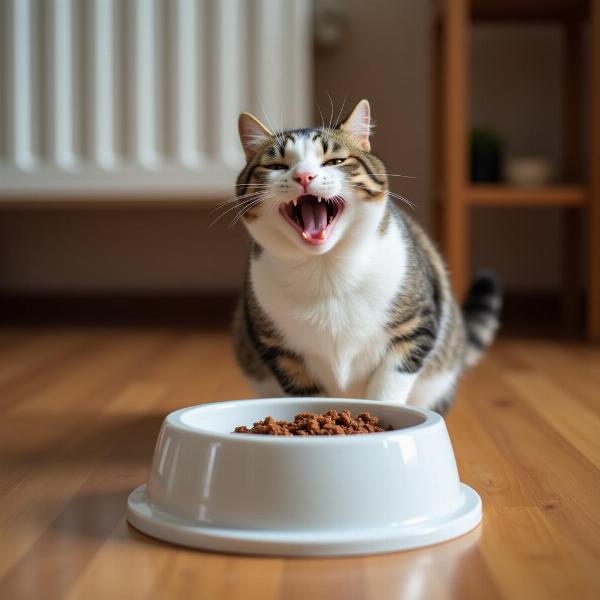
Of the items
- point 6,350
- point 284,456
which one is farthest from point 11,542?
point 6,350

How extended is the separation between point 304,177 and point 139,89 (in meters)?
1.36

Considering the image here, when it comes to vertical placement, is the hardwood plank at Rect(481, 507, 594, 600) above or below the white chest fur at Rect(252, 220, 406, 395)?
below

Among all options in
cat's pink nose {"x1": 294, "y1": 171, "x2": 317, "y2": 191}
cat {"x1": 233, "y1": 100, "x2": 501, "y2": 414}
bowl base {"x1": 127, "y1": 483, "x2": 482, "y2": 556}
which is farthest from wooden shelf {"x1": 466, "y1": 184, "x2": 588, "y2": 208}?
bowl base {"x1": 127, "y1": 483, "x2": 482, "y2": 556}

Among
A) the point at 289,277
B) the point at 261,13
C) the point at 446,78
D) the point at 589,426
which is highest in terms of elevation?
the point at 261,13

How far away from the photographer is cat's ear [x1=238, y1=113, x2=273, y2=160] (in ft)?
4.02

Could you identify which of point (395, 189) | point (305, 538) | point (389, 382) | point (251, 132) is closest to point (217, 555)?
point (305, 538)

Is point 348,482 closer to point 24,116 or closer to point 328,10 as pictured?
point 24,116

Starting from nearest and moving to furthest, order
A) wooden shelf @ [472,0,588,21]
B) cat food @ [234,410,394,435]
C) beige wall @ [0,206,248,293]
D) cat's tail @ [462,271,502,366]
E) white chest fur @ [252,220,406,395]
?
1. cat food @ [234,410,394,435]
2. white chest fur @ [252,220,406,395]
3. cat's tail @ [462,271,502,366]
4. wooden shelf @ [472,0,588,21]
5. beige wall @ [0,206,248,293]

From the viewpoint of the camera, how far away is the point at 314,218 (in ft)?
3.74

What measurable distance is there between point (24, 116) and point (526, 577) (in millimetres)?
1913

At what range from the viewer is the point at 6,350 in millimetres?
2098

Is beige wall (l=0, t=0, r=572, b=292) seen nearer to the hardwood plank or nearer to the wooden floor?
the wooden floor

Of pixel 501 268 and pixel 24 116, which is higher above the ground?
pixel 24 116

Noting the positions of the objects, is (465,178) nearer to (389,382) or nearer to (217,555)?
(389,382)
